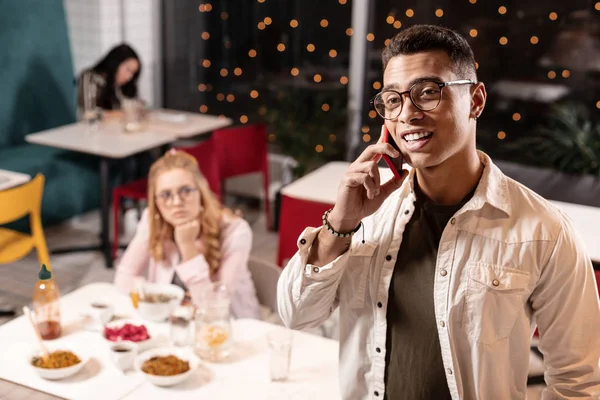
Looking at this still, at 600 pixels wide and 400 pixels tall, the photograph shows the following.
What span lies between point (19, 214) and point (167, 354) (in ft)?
6.49

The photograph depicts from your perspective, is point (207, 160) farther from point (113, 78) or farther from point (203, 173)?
point (113, 78)

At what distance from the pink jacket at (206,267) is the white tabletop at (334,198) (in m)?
0.82

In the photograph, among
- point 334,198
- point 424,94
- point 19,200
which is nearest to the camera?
point 424,94

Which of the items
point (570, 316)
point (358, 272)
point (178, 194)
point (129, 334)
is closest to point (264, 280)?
point (178, 194)

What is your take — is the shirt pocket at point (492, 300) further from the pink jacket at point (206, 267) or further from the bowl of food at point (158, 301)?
the pink jacket at point (206, 267)

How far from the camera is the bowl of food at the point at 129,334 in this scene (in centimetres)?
230

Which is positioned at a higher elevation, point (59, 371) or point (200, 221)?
point (200, 221)

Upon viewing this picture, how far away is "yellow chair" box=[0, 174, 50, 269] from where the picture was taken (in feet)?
12.2

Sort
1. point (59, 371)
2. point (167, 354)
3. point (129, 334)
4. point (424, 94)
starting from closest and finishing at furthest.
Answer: point (424, 94) → point (59, 371) → point (167, 354) → point (129, 334)

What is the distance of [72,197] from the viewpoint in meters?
5.42

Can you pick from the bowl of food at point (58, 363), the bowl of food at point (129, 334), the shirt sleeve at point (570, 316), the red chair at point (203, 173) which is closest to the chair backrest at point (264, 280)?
the bowl of food at point (129, 334)

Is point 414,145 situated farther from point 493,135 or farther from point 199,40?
point 199,40

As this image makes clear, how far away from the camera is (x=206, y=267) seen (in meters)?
2.79

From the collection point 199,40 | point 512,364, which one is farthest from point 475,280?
point 199,40
